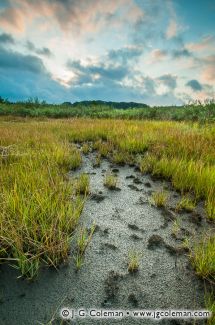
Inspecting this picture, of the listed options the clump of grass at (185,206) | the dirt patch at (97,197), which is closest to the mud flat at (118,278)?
the clump of grass at (185,206)

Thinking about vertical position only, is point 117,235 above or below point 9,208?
below

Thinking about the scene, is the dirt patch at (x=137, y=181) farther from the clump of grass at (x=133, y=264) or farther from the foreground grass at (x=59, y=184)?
the clump of grass at (x=133, y=264)

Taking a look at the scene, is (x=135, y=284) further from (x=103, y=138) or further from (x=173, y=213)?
(x=103, y=138)

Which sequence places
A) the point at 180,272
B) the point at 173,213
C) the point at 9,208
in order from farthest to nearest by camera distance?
the point at 173,213
the point at 9,208
the point at 180,272

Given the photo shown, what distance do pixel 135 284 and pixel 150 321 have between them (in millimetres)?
341

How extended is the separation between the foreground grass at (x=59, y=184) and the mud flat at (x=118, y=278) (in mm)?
169

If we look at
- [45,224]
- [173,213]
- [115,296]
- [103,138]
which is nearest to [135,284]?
[115,296]

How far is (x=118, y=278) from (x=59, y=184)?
157 cm

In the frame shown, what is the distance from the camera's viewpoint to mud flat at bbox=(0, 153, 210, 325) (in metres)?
2.05

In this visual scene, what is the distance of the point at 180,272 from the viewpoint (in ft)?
7.93

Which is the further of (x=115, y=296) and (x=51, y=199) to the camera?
(x=51, y=199)

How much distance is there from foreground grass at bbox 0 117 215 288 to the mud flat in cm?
17

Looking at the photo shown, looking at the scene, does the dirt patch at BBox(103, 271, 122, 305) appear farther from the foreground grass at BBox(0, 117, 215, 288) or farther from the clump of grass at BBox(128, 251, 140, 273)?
the foreground grass at BBox(0, 117, 215, 288)

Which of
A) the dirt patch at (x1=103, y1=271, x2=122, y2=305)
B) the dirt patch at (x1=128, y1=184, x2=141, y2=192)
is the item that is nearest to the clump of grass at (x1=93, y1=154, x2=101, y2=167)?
the dirt patch at (x1=128, y1=184, x2=141, y2=192)
